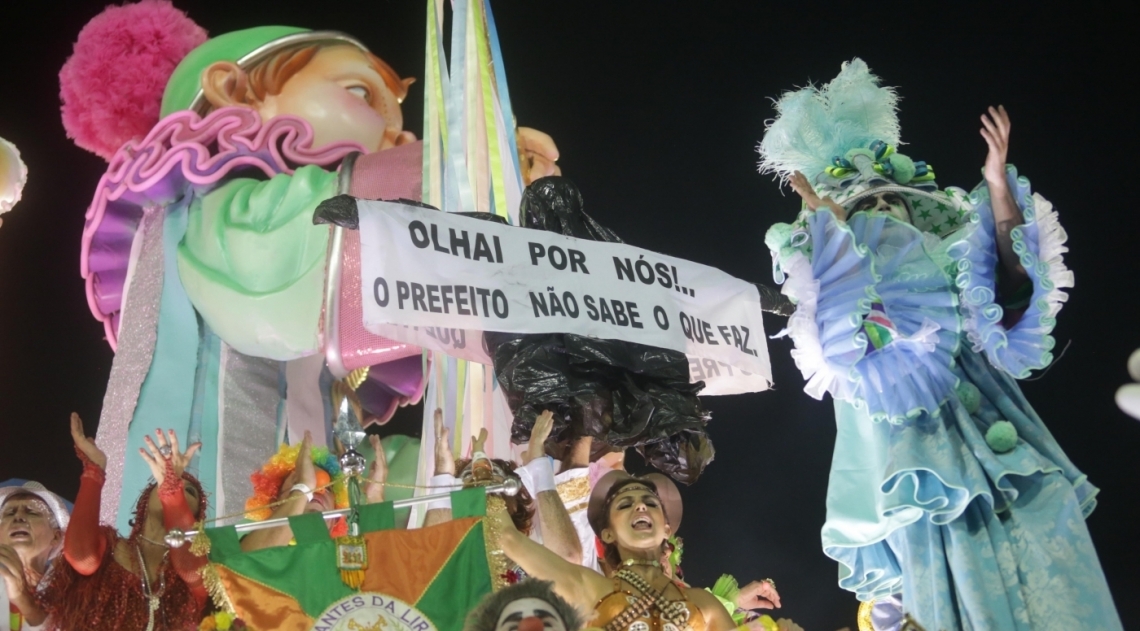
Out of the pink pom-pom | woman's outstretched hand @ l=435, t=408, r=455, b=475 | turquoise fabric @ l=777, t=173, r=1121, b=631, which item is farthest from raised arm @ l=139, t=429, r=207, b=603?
the pink pom-pom

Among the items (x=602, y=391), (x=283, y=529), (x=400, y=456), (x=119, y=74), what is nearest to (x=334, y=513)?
(x=283, y=529)

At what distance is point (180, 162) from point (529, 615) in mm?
2637

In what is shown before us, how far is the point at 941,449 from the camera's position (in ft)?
11.6

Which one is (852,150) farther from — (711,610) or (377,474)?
(377,474)

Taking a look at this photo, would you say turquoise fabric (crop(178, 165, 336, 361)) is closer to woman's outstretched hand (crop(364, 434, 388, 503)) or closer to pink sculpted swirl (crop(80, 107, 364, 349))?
pink sculpted swirl (crop(80, 107, 364, 349))

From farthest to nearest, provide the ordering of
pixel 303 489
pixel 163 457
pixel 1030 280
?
pixel 1030 280 < pixel 303 489 < pixel 163 457

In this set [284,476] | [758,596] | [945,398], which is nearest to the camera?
[945,398]

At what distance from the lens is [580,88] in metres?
5.91

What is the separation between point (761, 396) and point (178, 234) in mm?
2276

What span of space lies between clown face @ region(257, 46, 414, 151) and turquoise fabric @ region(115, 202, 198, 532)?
552 millimetres

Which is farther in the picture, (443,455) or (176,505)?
(443,455)

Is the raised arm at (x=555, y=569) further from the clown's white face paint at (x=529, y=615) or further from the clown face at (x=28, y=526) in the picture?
the clown face at (x=28, y=526)

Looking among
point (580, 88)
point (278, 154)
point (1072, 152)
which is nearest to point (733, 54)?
point (580, 88)

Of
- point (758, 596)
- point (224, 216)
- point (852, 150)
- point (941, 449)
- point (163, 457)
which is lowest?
point (758, 596)
